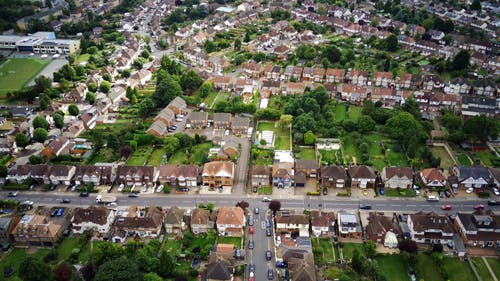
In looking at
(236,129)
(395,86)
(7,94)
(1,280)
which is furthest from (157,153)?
(395,86)

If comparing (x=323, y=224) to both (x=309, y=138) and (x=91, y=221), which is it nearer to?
(x=309, y=138)

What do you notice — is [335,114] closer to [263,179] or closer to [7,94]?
[263,179]

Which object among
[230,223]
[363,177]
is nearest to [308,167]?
[363,177]

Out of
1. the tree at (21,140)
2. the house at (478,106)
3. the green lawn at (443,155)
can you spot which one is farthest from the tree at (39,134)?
the house at (478,106)

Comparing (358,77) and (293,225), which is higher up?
(293,225)

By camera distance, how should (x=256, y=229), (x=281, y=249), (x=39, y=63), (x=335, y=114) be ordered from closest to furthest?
(x=281, y=249), (x=256, y=229), (x=335, y=114), (x=39, y=63)

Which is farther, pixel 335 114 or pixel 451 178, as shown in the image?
pixel 335 114
